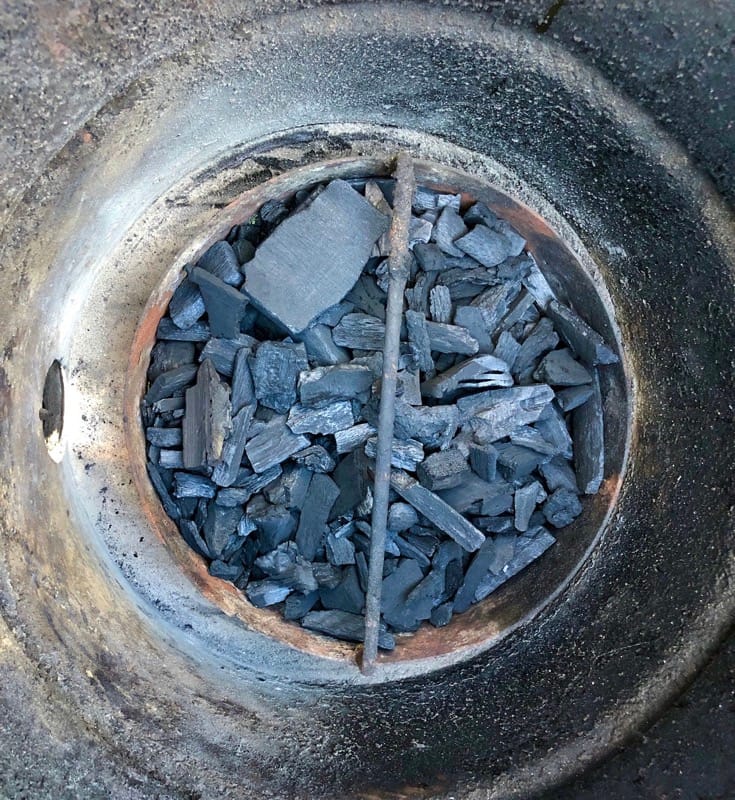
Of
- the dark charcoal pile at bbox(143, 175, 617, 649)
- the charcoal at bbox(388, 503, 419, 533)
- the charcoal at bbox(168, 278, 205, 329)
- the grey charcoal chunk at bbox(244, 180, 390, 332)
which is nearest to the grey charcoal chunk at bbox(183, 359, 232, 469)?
the dark charcoal pile at bbox(143, 175, 617, 649)

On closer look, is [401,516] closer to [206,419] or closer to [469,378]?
[469,378]

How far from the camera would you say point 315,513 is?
6.06 feet

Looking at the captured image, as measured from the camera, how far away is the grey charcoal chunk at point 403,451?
1771 mm

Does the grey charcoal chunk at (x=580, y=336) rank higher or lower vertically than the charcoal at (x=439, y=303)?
lower

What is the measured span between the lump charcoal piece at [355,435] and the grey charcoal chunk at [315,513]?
112 mm

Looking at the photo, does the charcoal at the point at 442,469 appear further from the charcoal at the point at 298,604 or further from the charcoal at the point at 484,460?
the charcoal at the point at 298,604

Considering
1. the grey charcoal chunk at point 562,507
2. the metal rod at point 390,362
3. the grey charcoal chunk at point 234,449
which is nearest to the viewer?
the metal rod at point 390,362

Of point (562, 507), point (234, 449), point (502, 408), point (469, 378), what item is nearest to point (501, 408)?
point (502, 408)

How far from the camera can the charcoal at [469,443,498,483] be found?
1.78 m

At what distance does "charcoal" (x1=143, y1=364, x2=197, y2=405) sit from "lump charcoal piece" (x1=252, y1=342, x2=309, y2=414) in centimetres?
18

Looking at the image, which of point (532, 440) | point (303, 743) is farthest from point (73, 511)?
point (532, 440)

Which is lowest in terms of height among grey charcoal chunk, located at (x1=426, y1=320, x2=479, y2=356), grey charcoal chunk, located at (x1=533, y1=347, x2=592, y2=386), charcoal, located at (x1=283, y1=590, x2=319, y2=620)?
charcoal, located at (x1=283, y1=590, x2=319, y2=620)

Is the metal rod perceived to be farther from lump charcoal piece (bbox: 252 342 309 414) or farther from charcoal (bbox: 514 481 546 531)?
charcoal (bbox: 514 481 546 531)

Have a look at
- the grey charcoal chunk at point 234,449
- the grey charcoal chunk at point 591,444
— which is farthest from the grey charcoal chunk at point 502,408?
the grey charcoal chunk at point 234,449
